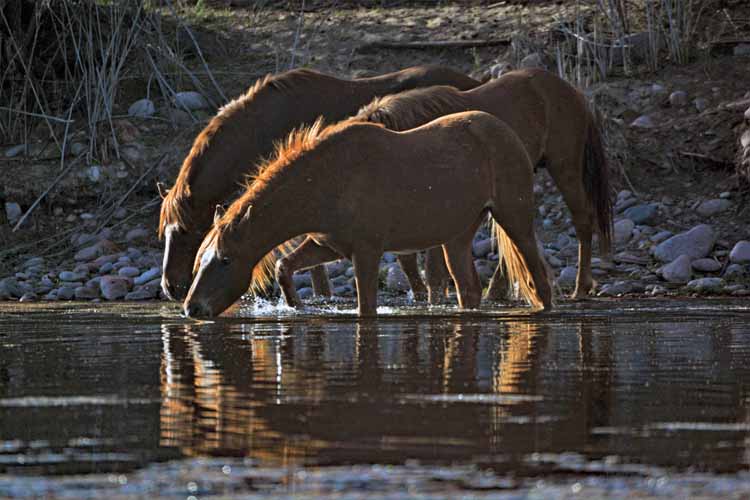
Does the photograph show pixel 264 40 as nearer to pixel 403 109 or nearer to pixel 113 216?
pixel 113 216

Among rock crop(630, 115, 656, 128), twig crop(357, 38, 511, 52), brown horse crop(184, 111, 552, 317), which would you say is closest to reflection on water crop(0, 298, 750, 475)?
brown horse crop(184, 111, 552, 317)

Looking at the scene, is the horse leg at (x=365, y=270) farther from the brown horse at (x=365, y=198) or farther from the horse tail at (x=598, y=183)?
the horse tail at (x=598, y=183)

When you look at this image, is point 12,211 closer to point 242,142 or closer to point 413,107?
point 242,142

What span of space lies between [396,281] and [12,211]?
13.4ft

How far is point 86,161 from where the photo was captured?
1419 cm

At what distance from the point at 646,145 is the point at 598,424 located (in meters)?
9.43

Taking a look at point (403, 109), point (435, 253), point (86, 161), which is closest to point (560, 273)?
point (435, 253)

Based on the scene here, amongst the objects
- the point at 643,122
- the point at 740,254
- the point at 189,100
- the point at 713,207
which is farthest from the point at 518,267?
the point at 189,100

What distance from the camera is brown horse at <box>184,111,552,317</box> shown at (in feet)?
28.9

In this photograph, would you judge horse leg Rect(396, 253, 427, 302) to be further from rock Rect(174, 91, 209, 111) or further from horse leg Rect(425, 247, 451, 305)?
rock Rect(174, 91, 209, 111)

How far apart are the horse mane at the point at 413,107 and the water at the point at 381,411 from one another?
2.32 m

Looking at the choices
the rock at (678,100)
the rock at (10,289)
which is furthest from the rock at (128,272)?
the rock at (678,100)

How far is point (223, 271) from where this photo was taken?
8930 millimetres

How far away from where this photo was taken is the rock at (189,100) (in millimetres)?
14688
